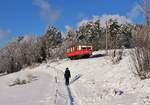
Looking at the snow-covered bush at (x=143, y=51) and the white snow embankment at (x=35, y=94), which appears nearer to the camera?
the white snow embankment at (x=35, y=94)

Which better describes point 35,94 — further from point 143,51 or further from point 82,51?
point 82,51

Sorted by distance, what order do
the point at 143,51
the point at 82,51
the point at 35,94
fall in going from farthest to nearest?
the point at 82,51 → the point at 35,94 → the point at 143,51

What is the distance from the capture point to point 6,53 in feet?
458

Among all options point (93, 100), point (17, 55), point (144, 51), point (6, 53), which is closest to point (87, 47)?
point (144, 51)

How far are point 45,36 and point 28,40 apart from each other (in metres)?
12.7

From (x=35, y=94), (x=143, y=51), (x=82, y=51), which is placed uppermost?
(x=82, y=51)

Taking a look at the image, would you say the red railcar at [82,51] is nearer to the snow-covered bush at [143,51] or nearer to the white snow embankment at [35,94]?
the white snow embankment at [35,94]

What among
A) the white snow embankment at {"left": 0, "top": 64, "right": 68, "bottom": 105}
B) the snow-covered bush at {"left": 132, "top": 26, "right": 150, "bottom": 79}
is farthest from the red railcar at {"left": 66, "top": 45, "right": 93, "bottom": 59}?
the snow-covered bush at {"left": 132, "top": 26, "right": 150, "bottom": 79}

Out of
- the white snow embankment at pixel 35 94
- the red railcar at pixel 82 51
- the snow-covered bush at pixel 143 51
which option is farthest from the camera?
the red railcar at pixel 82 51

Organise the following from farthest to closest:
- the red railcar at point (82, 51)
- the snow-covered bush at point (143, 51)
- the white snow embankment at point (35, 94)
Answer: the red railcar at point (82, 51) → the snow-covered bush at point (143, 51) → the white snow embankment at point (35, 94)

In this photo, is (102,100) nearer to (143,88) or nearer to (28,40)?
(143,88)

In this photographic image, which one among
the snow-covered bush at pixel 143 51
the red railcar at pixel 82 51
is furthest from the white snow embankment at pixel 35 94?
the red railcar at pixel 82 51

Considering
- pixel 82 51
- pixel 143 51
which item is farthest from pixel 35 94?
pixel 82 51

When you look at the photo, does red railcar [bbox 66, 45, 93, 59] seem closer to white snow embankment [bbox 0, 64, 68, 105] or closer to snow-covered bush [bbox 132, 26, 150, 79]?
white snow embankment [bbox 0, 64, 68, 105]
